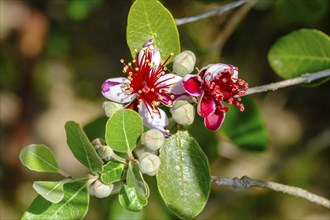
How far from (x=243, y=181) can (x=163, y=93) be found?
40 cm

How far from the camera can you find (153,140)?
1868mm

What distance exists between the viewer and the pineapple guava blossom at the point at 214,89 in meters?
1.92

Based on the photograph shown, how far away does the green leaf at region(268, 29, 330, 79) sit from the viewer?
232 cm

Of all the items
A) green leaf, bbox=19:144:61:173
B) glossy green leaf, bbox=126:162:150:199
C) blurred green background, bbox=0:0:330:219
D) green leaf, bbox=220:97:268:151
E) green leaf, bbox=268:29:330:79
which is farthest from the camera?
blurred green background, bbox=0:0:330:219

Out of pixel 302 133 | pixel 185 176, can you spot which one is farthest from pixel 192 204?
pixel 302 133

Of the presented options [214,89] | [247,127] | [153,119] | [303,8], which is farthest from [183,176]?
[303,8]

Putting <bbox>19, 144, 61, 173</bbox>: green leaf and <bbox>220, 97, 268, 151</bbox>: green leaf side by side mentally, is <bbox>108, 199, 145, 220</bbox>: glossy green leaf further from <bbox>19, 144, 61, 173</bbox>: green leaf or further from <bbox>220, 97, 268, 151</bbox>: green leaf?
<bbox>19, 144, 61, 173</bbox>: green leaf

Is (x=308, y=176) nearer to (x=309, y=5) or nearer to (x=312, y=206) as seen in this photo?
(x=312, y=206)

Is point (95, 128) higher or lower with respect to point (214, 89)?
lower

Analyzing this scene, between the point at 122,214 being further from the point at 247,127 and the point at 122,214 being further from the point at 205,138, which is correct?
the point at 247,127

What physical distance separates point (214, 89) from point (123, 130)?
0.31m

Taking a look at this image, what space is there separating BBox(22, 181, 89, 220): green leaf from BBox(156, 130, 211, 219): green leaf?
9.7 inches

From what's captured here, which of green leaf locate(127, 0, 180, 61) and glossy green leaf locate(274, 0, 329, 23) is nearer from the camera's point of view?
green leaf locate(127, 0, 180, 61)

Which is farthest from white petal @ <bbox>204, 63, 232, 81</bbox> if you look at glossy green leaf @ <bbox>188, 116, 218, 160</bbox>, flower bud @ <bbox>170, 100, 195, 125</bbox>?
glossy green leaf @ <bbox>188, 116, 218, 160</bbox>
